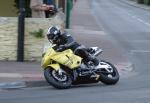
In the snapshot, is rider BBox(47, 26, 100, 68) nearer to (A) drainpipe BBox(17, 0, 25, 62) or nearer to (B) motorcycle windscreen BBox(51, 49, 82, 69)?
(B) motorcycle windscreen BBox(51, 49, 82, 69)

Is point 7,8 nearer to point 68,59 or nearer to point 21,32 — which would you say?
point 21,32

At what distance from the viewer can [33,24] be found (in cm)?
1594

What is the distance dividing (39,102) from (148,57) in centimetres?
904

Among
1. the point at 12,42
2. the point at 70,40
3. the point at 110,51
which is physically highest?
the point at 70,40

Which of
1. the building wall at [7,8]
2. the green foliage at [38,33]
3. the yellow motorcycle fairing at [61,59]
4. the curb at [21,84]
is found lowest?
the building wall at [7,8]

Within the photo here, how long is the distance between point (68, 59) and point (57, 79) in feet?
1.51

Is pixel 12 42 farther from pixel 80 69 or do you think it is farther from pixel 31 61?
pixel 80 69

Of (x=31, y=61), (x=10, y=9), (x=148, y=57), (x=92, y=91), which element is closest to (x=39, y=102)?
(x=92, y=91)

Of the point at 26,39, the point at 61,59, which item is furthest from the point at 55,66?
the point at 26,39

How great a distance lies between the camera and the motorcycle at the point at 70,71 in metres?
12.2

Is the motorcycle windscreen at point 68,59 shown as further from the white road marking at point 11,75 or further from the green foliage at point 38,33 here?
the green foliage at point 38,33

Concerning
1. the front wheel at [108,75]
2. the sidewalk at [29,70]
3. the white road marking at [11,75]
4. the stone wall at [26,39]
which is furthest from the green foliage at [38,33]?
the front wheel at [108,75]

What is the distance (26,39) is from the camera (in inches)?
630

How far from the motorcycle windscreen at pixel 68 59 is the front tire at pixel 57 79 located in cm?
19
